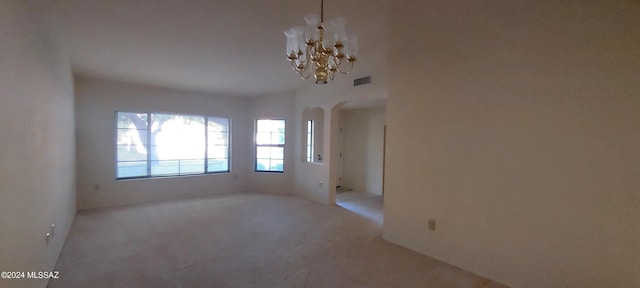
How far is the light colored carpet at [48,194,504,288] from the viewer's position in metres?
2.61

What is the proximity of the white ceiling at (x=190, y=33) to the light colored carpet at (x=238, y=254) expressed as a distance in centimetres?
237

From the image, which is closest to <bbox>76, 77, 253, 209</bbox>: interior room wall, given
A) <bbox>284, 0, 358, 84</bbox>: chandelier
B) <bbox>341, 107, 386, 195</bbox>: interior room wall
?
<bbox>341, 107, 386, 195</bbox>: interior room wall

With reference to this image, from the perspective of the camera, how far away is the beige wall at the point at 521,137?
2.07 m

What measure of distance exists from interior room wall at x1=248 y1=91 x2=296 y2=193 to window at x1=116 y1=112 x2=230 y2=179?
2.44 feet

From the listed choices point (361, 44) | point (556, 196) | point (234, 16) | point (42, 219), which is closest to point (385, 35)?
point (361, 44)

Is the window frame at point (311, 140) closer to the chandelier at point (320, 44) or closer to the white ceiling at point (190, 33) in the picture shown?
the white ceiling at point (190, 33)

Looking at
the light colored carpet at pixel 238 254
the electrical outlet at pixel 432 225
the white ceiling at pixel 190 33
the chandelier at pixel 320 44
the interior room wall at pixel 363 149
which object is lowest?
the light colored carpet at pixel 238 254

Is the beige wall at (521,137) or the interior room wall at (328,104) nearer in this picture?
the beige wall at (521,137)

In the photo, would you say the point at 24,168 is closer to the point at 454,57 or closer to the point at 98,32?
the point at 98,32

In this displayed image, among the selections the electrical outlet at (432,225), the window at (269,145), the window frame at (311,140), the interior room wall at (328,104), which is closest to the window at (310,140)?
the window frame at (311,140)

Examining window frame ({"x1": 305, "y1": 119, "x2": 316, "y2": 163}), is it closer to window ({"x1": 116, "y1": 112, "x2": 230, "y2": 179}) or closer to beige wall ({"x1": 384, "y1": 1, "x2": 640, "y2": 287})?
window ({"x1": 116, "y1": 112, "x2": 230, "y2": 179})

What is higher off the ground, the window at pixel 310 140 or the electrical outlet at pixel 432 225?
the window at pixel 310 140

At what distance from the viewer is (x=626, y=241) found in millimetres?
2051

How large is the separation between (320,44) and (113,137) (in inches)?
194
